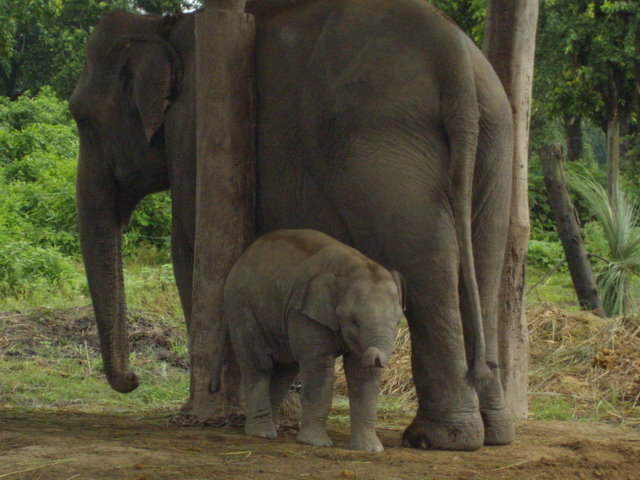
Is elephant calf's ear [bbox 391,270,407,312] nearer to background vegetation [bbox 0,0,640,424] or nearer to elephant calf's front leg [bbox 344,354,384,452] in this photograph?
elephant calf's front leg [bbox 344,354,384,452]

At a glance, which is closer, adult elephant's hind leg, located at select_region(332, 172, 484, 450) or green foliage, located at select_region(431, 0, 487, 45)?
adult elephant's hind leg, located at select_region(332, 172, 484, 450)

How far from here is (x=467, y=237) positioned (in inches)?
209

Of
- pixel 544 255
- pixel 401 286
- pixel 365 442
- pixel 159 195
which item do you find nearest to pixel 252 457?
pixel 365 442

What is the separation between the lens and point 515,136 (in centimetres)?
709

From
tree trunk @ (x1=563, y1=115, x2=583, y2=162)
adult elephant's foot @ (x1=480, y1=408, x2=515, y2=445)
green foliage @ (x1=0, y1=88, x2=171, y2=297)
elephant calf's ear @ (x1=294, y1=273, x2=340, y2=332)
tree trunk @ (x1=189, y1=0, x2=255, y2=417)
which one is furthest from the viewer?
tree trunk @ (x1=563, y1=115, x2=583, y2=162)

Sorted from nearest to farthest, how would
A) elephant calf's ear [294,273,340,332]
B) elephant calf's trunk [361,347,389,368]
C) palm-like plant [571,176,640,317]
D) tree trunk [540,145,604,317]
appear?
elephant calf's trunk [361,347,389,368], elephant calf's ear [294,273,340,332], tree trunk [540,145,604,317], palm-like plant [571,176,640,317]

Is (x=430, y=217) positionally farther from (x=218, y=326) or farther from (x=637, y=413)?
(x=637, y=413)

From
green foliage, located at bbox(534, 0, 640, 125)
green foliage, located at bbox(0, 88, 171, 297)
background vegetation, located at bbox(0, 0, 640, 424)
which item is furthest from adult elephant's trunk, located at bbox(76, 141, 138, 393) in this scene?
green foliage, located at bbox(534, 0, 640, 125)

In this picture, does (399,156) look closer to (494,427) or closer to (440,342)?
(440,342)

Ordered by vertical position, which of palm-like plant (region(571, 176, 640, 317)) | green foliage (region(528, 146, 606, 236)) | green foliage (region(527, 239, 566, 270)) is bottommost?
palm-like plant (region(571, 176, 640, 317))

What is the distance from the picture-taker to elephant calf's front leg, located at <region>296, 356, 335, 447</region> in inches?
203

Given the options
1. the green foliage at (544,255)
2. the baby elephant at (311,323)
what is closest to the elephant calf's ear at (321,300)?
the baby elephant at (311,323)

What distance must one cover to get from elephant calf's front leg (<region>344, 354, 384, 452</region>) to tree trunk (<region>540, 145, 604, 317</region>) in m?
5.86

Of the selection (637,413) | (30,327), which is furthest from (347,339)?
(30,327)
